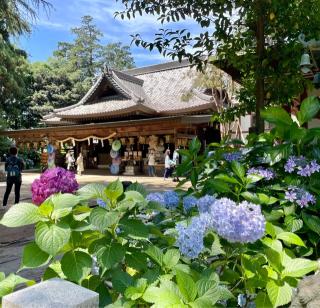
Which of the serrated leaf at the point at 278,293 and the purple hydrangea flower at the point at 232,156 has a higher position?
the purple hydrangea flower at the point at 232,156

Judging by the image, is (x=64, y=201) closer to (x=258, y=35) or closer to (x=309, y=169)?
(x=309, y=169)

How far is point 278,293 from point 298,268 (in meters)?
0.12

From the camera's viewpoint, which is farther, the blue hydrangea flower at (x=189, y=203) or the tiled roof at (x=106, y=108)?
the tiled roof at (x=106, y=108)

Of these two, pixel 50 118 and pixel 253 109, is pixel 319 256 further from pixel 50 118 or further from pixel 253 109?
pixel 50 118

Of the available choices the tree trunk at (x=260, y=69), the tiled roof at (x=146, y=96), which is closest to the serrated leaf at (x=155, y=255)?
the tree trunk at (x=260, y=69)

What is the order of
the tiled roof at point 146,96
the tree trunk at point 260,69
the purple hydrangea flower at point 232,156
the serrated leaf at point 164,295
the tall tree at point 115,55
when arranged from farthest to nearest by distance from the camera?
the tall tree at point 115,55 → the tiled roof at point 146,96 → the tree trunk at point 260,69 → the purple hydrangea flower at point 232,156 → the serrated leaf at point 164,295

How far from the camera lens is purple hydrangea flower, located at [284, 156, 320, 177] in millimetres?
1769

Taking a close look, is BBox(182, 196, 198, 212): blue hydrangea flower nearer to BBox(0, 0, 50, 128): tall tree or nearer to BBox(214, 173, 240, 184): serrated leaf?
BBox(214, 173, 240, 184): serrated leaf

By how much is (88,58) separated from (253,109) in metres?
45.1

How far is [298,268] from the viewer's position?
1.31 meters

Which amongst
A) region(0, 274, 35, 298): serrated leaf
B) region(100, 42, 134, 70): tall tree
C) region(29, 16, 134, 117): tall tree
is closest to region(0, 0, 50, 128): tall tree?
region(29, 16, 134, 117): tall tree

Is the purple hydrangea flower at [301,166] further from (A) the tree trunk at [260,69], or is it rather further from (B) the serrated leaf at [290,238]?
(A) the tree trunk at [260,69]

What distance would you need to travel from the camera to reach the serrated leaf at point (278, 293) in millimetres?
1234

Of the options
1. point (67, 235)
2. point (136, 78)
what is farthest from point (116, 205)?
point (136, 78)
